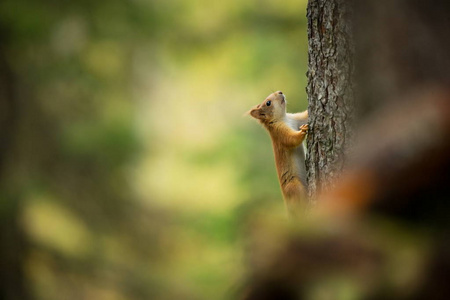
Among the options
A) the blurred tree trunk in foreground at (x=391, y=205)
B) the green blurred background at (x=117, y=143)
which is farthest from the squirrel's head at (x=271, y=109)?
the blurred tree trunk in foreground at (x=391, y=205)

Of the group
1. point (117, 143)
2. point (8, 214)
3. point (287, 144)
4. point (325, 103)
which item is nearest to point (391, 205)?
point (325, 103)

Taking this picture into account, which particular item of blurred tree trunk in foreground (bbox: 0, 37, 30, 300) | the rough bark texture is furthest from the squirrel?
blurred tree trunk in foreground (bbox: 0, 37, 30, 300)

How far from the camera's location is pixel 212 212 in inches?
297

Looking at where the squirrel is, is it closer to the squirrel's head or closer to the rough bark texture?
the squirrel's head

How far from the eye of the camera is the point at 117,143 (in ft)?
24.1

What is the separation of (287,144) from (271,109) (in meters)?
0.64

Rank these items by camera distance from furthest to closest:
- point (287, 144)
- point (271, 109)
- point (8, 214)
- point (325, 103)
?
point (8, 214) < point (271, 109) < point (287, 144) < point (325, 103)

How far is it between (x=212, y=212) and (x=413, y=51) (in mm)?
7191

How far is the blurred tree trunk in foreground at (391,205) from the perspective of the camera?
38 cm

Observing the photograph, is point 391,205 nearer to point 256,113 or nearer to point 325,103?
point 325,103

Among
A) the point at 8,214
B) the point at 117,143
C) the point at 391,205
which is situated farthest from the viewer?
the point at 117,143

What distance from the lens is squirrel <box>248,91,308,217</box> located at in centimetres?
381

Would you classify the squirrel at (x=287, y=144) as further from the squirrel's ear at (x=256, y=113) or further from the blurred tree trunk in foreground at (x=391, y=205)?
the blurred tree trunk in foreground at (x=391, y=205)

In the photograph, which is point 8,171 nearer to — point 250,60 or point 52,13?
point 52,13
